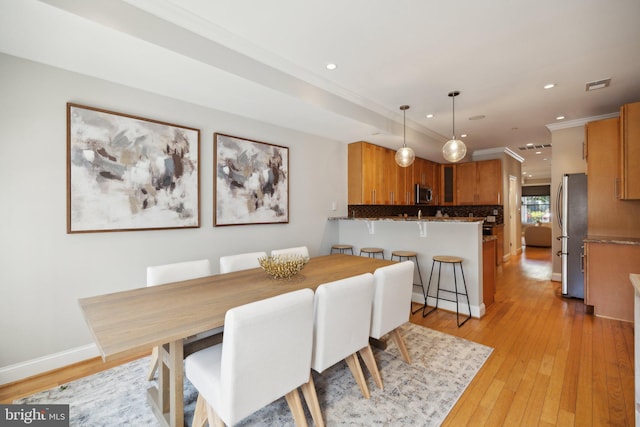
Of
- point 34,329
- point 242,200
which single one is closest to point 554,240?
point 242,200

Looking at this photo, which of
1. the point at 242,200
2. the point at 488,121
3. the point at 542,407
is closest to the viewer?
the point at 542,407

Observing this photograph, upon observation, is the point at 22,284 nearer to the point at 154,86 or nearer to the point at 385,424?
the point at 154,86

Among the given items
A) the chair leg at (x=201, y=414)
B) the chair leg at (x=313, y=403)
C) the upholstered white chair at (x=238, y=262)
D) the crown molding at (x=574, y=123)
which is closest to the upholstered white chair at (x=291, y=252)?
the upholstered white chair at (x=238, y=262)

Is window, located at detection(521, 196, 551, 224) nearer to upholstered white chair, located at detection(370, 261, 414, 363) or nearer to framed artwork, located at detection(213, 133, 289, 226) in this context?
framed artwork, located at detection(213, 133, 289, 226)

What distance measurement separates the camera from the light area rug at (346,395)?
5.82 feet

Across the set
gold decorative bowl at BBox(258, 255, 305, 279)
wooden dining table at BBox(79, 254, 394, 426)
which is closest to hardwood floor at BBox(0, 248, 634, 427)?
wooden dining table at BBox(79, 254, 394, 426)

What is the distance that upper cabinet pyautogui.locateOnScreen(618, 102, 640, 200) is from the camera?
320cm

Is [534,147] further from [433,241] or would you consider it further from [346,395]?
[346,395]

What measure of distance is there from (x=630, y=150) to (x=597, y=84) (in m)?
0.84

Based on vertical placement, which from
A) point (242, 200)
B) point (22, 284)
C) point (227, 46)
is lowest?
point (22, 284)

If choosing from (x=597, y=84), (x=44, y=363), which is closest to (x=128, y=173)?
(x=44, y=363)

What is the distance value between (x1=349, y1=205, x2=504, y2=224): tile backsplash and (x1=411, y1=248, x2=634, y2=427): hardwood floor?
2144 millimetres

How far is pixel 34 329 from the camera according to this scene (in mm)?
2250

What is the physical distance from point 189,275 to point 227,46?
190cm
